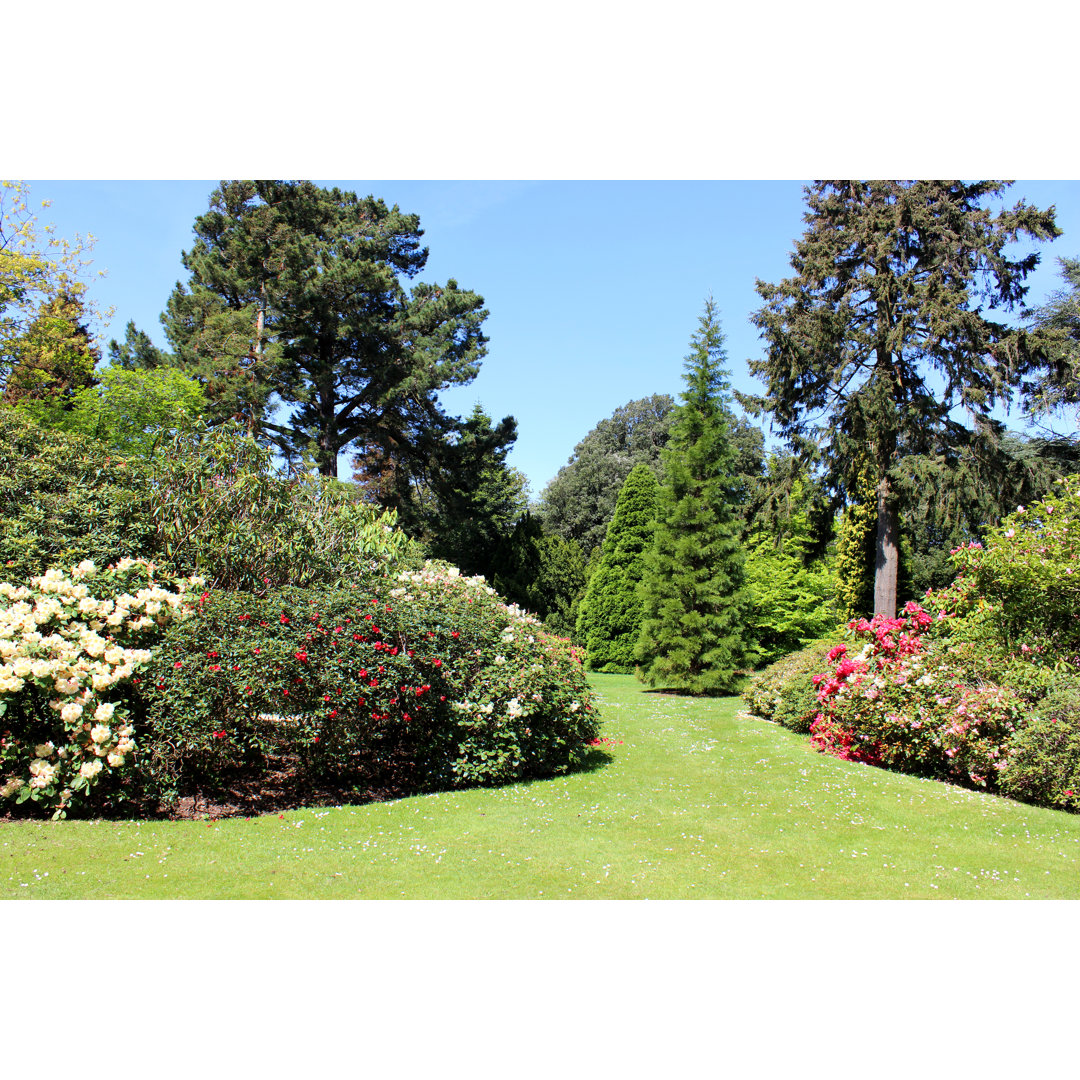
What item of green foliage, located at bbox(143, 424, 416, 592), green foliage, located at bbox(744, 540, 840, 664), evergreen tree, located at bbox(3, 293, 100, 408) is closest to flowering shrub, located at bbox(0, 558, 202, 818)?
green foliage, located at bbox(143, 424, 416, 592)

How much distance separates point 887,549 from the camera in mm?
14453

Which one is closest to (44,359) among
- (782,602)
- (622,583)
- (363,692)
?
(622,583)

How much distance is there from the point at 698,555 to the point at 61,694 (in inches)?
402

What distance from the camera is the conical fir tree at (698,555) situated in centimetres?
1265

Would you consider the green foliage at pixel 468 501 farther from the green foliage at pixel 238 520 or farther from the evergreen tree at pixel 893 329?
the green foliage at pixel 238 520

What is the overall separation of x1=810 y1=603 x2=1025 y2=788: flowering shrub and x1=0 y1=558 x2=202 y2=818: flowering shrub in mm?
6441

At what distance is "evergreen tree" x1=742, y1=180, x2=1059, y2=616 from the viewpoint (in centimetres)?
1366

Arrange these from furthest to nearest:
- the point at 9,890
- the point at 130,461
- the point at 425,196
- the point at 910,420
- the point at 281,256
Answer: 1. the point at 281,256
2. the point at 910,420
3. the point at 130,461
4. the point at 425,196
5. the point at 9,890

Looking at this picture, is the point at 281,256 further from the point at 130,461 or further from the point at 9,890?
the point at 9,890

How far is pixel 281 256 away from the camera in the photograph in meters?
18.5

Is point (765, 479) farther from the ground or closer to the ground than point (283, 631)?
farther from the ground

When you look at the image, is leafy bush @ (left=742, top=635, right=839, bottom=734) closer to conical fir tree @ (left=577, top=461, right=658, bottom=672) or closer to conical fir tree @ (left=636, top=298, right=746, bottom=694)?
conical fir tree @ (left=636, top=298, right=746, bottom=694)
